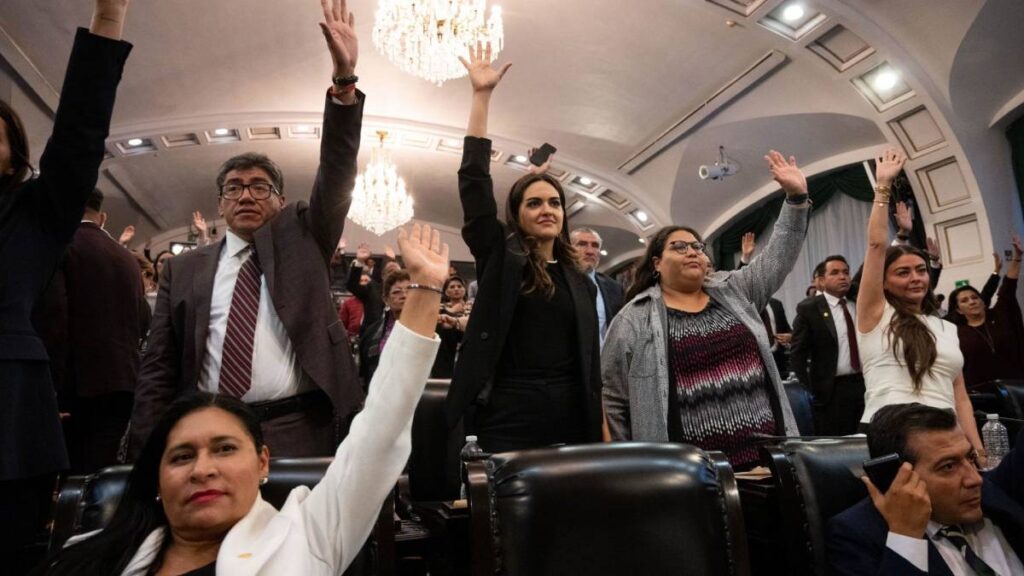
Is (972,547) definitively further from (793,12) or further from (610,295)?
(793,12)

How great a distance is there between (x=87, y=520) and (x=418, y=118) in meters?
8.75

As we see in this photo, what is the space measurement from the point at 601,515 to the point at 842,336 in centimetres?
288

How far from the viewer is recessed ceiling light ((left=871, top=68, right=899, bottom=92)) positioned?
6.27 m

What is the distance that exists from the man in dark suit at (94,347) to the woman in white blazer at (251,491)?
1.09 meters

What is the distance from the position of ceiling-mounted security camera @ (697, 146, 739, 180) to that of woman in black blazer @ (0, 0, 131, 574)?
7784 mm

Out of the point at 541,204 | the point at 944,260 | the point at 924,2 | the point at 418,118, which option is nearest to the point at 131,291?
the point at 541,204

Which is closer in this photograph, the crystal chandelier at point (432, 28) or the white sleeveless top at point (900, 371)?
the white sleeveless top at point (900, 371)

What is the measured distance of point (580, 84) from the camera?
8188 millimetres

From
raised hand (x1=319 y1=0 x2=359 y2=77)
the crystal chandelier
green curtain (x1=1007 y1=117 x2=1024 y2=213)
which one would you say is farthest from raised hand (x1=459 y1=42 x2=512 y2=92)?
green curtain (x1=1007 y1=117 x2=1024 y2=213)

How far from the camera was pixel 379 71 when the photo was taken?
27.3 ft

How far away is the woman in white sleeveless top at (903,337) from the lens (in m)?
2.20

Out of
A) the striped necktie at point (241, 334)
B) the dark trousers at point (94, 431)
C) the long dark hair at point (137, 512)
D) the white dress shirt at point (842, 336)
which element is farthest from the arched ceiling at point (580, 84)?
the long dark hair at point (137, 512)

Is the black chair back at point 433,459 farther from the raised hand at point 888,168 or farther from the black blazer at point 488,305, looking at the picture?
the raised hand at point 888,168

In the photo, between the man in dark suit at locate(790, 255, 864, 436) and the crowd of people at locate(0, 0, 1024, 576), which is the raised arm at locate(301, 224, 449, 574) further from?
the man in dark suit at locate(790, 255, 864, 436)
